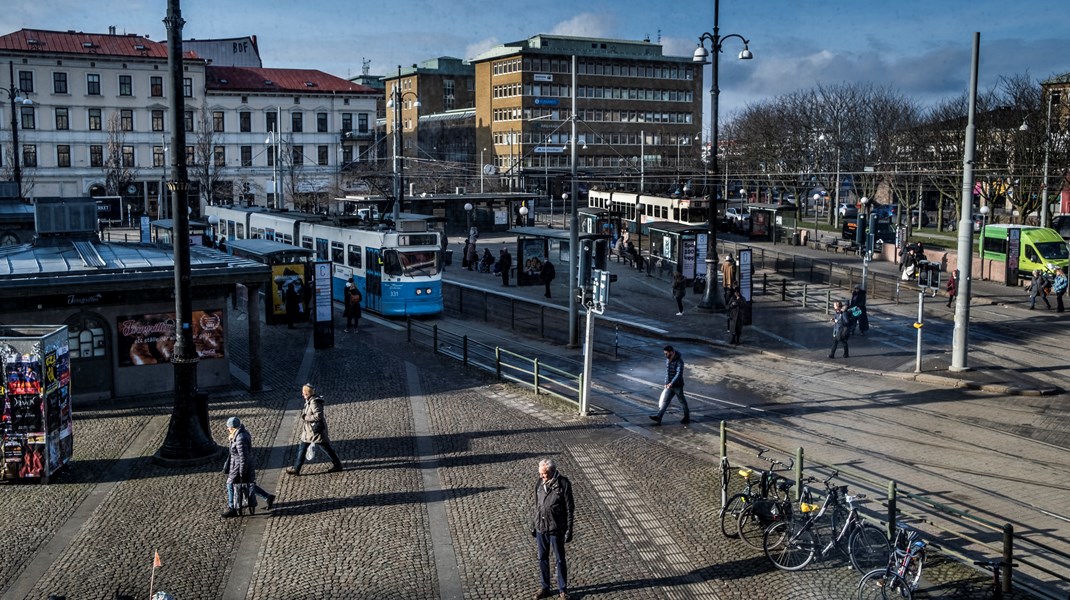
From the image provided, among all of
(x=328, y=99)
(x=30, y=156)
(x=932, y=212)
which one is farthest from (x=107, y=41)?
(x=932, y=212)

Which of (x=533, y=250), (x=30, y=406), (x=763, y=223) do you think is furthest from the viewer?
(x=763, y=223)

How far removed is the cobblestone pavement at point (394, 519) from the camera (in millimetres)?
10945

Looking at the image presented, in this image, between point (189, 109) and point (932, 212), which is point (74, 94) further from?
point (932, 212)

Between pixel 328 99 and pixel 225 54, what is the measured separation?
18726mm

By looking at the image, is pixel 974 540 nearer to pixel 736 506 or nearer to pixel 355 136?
pixel 736 506

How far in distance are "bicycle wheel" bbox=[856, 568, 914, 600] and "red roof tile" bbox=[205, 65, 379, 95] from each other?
79015mm

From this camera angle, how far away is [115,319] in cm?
1983

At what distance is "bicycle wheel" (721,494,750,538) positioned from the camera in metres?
12.3

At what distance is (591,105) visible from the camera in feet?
360

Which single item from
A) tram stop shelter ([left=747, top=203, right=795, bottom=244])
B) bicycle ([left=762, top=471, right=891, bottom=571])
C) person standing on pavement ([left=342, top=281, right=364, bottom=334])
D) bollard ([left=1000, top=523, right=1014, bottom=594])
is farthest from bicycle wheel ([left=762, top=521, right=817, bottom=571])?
tram stop shelter ([left=747, top=203, right=795, bottom=244])


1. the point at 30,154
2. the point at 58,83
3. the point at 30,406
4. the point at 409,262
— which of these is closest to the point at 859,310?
the point at 409,262

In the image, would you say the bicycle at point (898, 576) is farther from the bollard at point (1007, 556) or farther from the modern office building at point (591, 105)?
the modern office building at point (591, 105)

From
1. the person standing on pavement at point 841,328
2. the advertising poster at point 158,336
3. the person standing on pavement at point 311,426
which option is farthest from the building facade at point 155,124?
the person standing on pavement at point 311,426

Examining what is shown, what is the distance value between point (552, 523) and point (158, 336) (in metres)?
12.7
